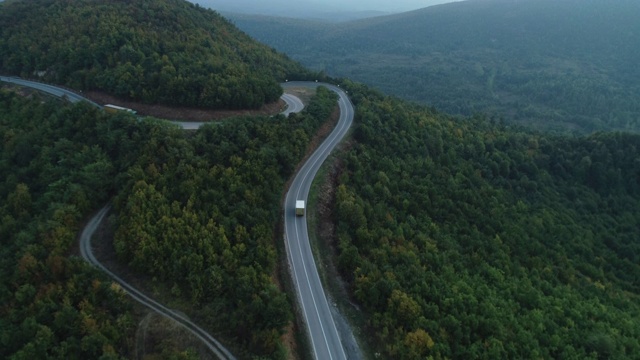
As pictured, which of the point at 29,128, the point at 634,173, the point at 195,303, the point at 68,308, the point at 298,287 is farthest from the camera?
the point at 634,173

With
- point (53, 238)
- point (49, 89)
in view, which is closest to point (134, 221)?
point (53, 238)

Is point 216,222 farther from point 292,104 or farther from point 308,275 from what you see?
point 292,104

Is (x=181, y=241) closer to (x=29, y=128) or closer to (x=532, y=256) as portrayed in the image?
(x=29, y=128)

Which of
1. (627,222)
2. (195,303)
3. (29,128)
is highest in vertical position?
(29,128)

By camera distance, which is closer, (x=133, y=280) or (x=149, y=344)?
(x=149, y=344)

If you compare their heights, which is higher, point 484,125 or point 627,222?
point 484,125

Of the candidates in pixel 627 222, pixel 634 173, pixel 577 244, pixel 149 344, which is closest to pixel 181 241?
pixel 149 344

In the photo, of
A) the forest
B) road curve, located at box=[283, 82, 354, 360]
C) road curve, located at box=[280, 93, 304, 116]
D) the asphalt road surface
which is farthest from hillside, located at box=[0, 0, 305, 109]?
road curve, located at box=[283, 82, 354, 360]
